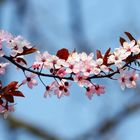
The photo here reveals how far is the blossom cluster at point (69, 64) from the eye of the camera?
6.74ft

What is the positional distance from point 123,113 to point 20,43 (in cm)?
554

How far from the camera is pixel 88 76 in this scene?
6.79 ft

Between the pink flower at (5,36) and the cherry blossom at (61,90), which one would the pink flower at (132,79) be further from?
the pink flower at (5,36)

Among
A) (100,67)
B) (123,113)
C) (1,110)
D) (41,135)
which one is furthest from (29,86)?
(123,113)

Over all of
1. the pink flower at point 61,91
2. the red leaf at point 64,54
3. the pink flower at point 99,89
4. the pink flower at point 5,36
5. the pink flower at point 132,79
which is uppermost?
the pink flower at point 5,36

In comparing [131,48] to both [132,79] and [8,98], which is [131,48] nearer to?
[132,79]

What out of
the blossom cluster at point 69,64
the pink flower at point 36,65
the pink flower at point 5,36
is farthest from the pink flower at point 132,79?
the pink flower at point 5,36

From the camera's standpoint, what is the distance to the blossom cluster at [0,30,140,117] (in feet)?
6.74

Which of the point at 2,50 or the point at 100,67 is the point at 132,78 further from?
the point at 2,50

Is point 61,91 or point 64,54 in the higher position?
point 64,54

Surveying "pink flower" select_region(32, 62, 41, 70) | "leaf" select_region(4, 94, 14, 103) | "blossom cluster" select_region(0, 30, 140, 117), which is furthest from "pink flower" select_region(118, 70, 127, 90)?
"leaf" select_region(4, 94, 14, 103)

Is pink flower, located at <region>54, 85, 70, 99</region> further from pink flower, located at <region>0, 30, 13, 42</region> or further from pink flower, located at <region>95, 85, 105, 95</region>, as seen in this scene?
pink flower, located at <region>0, 30, 13, 42</region>

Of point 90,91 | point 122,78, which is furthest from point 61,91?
point 122,78

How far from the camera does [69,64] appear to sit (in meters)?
2.06
